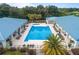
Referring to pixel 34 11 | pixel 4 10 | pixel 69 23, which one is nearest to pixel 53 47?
pixel 69 23

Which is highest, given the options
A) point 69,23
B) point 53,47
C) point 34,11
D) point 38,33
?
point 34,11

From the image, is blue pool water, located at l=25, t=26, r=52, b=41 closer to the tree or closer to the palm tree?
the palm tree

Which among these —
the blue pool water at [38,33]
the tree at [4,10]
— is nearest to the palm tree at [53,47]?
the blue pool water at [38,33]

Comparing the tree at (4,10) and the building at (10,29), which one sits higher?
the tree at (4,10)

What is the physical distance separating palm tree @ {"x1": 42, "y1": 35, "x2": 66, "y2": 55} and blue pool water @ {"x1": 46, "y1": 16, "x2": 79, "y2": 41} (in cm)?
21

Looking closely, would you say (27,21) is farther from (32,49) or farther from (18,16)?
(32,49)

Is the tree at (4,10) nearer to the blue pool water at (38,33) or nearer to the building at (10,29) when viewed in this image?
the building at (10,29)

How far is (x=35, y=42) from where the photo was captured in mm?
3234

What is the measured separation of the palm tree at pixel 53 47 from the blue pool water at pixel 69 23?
0.21 metres

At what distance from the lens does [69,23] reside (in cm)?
323

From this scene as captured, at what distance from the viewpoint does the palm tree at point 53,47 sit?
3127mm

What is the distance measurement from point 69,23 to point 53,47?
1.54ft

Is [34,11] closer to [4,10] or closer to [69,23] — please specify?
[4,10]
